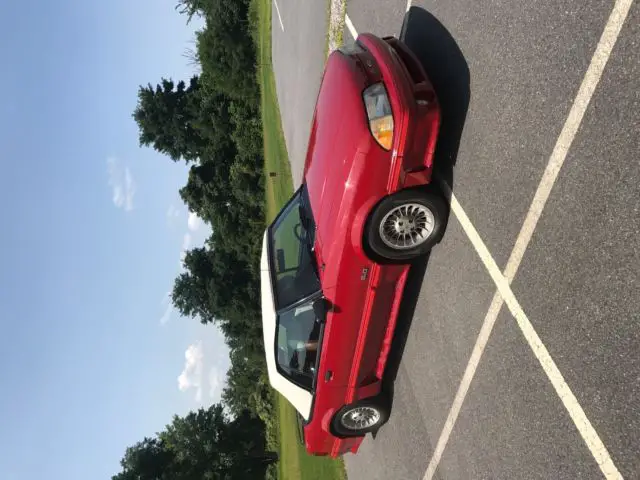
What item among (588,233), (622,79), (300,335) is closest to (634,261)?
(588,233)

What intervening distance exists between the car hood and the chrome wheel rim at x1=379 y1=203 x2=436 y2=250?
49cm

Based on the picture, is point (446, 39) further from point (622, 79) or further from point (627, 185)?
point (627, 185)

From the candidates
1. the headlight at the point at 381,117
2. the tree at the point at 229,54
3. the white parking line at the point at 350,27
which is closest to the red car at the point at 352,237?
the headlight at the point at 381,117

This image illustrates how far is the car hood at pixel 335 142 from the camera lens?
5223 mm

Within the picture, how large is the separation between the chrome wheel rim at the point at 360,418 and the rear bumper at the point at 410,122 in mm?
3403

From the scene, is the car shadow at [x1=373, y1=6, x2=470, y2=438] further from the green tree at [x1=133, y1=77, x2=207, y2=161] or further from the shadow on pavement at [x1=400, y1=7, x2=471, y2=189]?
the green tree at [x1=133, y1=77, x2=207, y2=161]

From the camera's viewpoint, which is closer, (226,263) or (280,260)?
(280,260)

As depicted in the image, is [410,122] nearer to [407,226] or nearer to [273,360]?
[407,226]

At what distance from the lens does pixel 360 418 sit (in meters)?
7.30

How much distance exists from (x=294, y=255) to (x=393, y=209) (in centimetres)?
182

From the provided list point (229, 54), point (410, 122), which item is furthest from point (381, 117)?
point (229, 54)

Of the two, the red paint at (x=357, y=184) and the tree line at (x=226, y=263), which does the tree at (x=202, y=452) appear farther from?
the red paint at (x=357, y=184)

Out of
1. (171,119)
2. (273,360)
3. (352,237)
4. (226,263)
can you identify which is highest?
(171,119)

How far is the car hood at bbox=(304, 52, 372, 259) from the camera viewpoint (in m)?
5.22
